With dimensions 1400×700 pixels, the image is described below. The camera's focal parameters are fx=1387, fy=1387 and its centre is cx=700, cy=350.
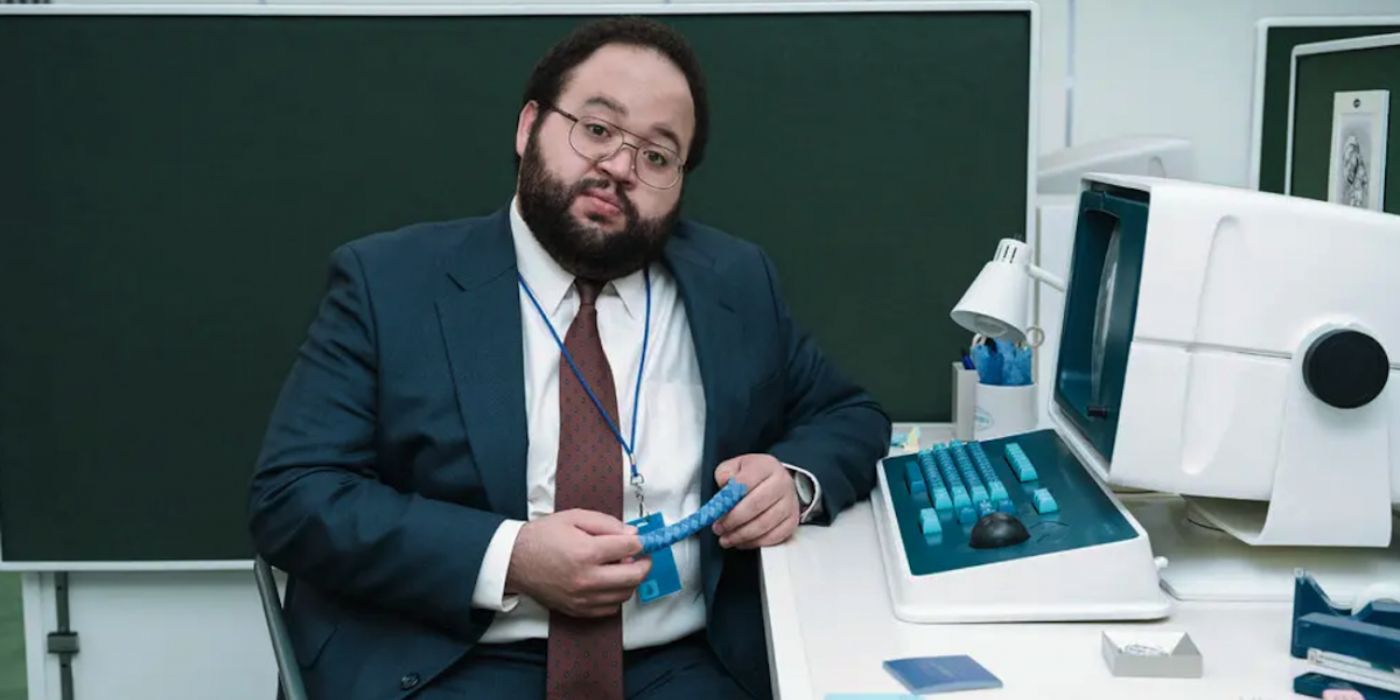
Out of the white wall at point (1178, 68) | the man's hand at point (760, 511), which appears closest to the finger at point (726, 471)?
the man's hand at point (760, 511)

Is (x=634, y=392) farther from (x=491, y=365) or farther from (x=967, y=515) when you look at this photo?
(x=967, y=515)

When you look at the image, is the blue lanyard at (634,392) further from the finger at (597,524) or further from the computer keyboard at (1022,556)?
the computer keyboard at (1022,556)

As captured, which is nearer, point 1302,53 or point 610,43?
point 610,43

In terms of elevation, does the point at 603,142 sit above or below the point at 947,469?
above

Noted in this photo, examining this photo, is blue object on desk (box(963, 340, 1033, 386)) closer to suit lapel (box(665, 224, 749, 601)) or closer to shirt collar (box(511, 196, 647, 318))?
suit lapel (box(665, 224, 749, 601))

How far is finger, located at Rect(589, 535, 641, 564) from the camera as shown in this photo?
4.56 ft

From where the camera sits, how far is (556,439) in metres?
1.61

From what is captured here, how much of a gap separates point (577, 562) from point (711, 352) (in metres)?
0.37

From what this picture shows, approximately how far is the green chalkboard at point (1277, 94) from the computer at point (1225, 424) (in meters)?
1.26

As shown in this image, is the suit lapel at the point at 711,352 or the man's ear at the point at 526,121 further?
the man's ear at the point at 526,121

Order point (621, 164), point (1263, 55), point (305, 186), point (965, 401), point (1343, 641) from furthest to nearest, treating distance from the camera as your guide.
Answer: point (1263, 55) → point (305, 186) → point (965, 401) → point (621, 164) → point (1343, 641)

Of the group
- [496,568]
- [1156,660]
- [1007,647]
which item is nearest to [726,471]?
[496,568]

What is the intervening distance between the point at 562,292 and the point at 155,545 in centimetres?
106

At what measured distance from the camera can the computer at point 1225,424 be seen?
1.18 m
